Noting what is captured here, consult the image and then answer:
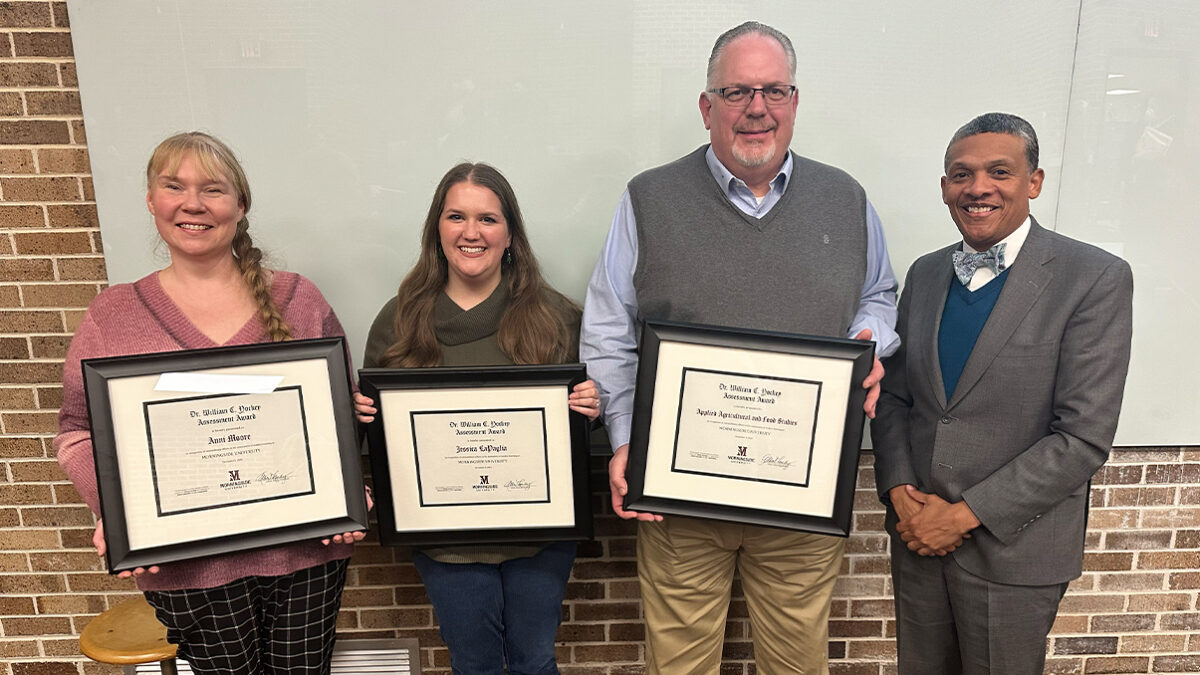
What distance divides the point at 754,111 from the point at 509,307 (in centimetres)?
78

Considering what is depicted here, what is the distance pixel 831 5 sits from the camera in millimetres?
2074

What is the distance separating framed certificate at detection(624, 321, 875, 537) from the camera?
5.21ft

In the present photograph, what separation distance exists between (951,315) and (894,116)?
2.54 feet

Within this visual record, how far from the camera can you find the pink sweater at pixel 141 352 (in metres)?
1.58

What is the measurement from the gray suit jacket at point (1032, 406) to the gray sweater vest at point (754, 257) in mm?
251

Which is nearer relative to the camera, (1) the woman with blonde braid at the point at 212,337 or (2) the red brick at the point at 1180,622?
(1) the woman with blonde braid at the point at 212,337

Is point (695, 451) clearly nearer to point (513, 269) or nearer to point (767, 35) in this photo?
point (513, 269)

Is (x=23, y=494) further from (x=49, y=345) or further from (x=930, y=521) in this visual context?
(x=930, y=521)

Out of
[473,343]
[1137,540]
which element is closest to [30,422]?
[473,343]

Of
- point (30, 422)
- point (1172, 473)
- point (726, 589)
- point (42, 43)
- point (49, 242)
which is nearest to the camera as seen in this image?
point (726, 589)

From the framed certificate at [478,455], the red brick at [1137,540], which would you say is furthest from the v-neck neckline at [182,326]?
the red brick at [1137,540]

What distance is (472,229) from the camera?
1729 mm

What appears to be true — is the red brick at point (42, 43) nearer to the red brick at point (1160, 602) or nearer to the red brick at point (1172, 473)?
the red brick at point (1172, 473)

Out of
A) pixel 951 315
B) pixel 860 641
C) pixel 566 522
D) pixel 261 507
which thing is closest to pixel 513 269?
pixel 566 522
